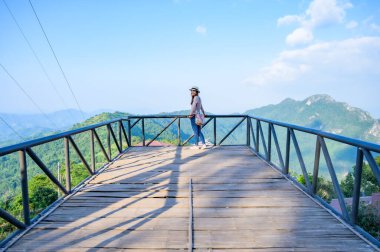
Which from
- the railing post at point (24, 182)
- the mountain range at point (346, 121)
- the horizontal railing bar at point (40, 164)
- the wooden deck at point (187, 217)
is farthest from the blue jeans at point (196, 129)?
the mountain range at point (346, 121)

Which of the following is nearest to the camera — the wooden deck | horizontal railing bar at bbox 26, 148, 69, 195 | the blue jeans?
the wooden deck

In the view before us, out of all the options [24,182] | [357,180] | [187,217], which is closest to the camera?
[357,180]

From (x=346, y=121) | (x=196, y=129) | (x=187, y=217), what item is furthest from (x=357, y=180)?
(x=346, y=121)

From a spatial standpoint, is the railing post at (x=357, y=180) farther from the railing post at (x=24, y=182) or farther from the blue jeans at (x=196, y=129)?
the blue jeans at (x=196, y=129)

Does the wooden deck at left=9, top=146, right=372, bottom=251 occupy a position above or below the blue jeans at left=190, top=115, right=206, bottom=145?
below

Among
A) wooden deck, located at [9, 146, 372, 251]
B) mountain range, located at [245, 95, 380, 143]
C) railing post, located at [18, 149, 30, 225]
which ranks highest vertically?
railing post, located at [18, 149, 30, 225]

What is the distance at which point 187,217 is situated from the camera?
3.26 meters

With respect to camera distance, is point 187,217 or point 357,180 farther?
point 187,217

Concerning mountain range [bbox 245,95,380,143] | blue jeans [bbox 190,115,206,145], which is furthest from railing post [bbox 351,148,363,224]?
mountain range [bbox 245,95,380,143]

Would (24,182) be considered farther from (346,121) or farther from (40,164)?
(346,121)

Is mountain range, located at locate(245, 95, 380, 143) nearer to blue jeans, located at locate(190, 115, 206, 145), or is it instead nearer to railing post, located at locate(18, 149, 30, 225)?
blue jeans, located at locate(190, 115, 206, 145)

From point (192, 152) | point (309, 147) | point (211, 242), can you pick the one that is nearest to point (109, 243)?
point (211, 242)

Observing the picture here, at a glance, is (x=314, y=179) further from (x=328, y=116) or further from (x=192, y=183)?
(x=328, y=116)

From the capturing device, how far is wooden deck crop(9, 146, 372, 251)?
8.75ft
